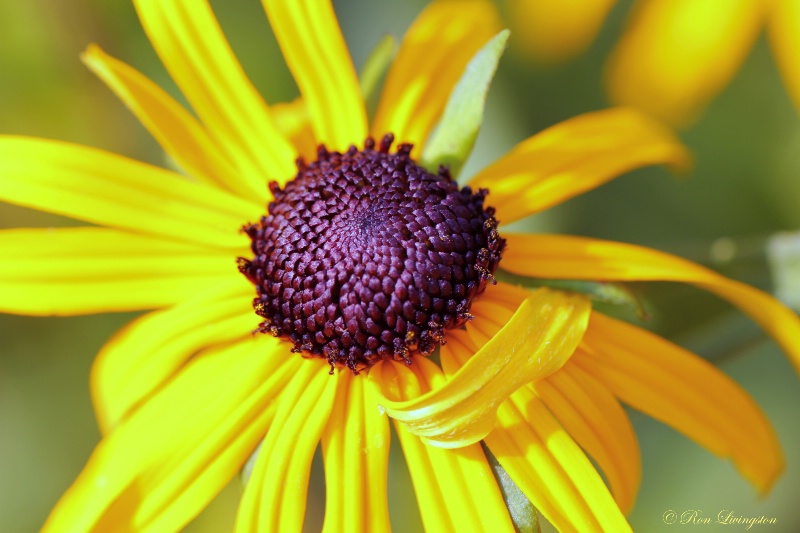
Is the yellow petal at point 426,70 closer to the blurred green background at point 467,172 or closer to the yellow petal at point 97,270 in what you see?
the yellow petal at point 97,270

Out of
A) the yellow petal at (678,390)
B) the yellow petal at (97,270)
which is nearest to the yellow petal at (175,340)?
the yellow petal at (97,270)

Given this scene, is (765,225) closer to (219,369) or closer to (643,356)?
(643,356)

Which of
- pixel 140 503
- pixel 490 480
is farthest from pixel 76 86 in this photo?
pixel 490 480

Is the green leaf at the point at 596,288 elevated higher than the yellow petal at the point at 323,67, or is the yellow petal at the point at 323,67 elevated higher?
the yellow petal at the point at 323,67

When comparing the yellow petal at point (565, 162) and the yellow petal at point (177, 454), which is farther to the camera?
the yellow petal at point (565, 162)

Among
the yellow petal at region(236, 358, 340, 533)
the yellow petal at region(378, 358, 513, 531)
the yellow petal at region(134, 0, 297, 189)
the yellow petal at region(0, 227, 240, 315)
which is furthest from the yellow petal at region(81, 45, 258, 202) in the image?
the yellow petal at region(378, 358, 513, 531)

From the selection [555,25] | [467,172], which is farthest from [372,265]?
[555,25]

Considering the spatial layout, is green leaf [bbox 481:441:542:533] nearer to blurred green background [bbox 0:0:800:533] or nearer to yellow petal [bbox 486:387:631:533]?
yellow petal [bbox 486:387:631:533]

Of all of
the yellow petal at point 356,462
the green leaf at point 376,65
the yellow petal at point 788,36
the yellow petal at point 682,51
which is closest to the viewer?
the yellow petal at point 356,462
